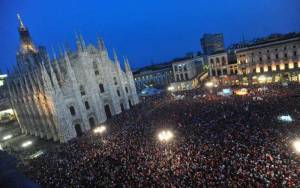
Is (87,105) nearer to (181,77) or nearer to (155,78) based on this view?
(181,77)

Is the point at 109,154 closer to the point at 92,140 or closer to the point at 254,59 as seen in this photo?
the point at 92,140

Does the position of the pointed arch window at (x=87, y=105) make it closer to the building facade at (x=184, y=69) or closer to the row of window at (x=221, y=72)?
the building facade at (x=184, y=69)

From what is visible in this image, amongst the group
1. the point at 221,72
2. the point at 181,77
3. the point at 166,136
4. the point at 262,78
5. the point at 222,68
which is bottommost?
the point at 262,78

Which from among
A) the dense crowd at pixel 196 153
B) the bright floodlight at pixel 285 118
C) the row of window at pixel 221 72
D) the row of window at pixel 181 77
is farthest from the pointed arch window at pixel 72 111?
the row of window at pixel 221 72

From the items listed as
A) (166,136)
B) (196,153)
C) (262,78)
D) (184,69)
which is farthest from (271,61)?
(196,153)

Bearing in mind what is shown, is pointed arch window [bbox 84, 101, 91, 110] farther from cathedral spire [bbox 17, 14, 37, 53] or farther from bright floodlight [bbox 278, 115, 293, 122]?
bright floodlight [bbox 278, 115, 293, 122]

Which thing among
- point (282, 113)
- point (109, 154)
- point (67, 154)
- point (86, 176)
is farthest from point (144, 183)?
point (282, 113)

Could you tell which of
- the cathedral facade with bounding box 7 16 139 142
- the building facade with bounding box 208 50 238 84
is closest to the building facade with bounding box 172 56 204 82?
the building facade with bounding box 208 50 238 84
